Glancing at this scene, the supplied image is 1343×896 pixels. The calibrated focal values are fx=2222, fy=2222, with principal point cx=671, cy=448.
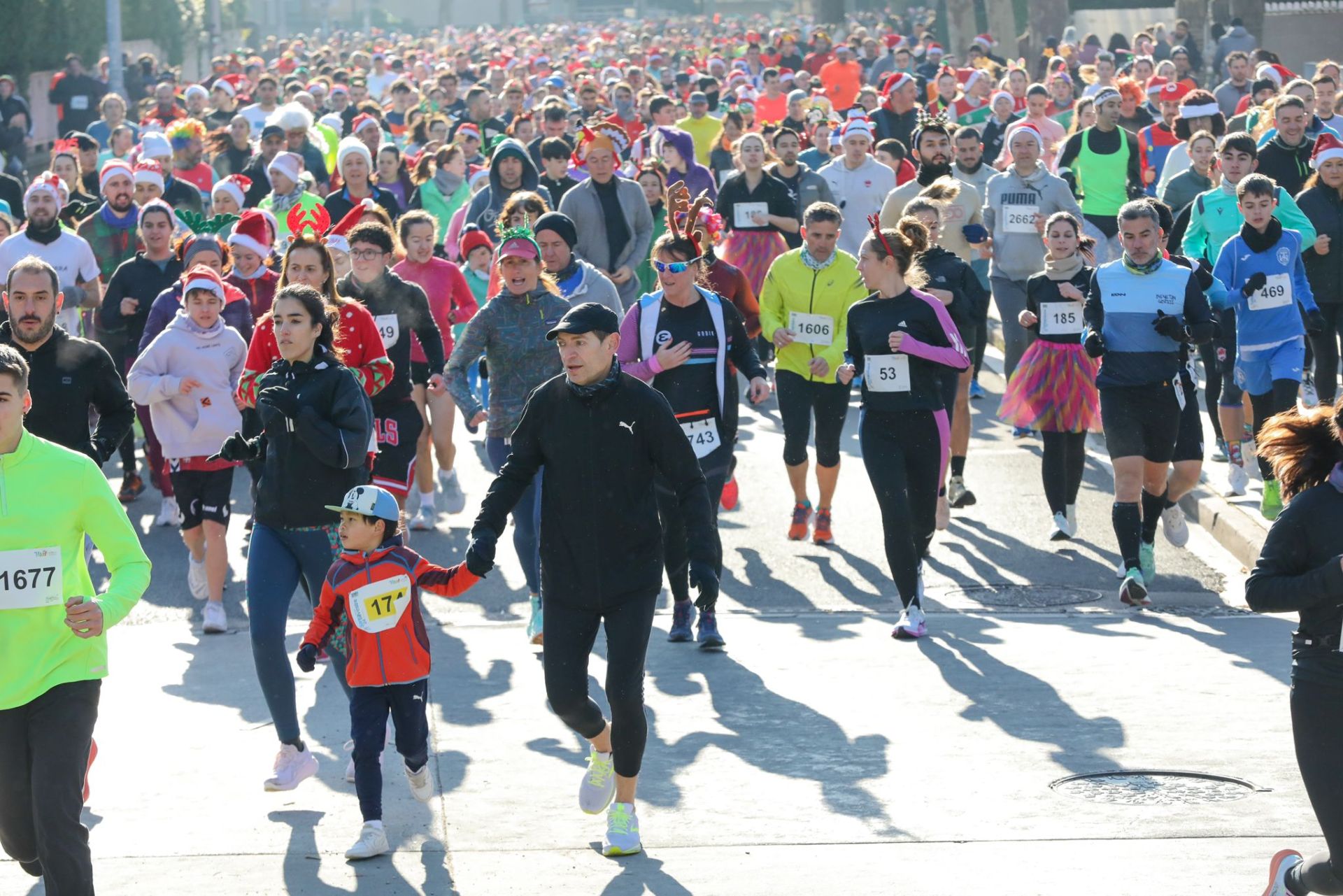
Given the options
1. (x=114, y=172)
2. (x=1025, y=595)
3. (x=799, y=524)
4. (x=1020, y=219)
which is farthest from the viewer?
(x=114, y=172)

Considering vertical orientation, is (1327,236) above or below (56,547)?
below

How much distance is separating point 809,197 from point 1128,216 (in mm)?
6040

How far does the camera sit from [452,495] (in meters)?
13.0

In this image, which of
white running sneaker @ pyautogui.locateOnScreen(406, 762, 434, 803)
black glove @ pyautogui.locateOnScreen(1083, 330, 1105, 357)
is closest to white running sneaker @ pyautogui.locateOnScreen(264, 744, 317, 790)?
white running sneaker @ pyautogui.locateOnScreen(406, 762, 434, 803)

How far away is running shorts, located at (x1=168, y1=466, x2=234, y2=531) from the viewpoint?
10.6 meters

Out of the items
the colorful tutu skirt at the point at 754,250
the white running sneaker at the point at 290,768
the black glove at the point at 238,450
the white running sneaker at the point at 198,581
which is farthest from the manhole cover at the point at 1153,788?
the colorful tutu skirt at the point at 754,250

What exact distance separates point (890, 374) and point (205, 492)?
331 centimetres

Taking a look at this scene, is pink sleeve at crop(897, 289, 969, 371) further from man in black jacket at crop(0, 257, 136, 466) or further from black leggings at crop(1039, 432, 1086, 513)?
man in black jacket at crop(0, 257, 136, 466)

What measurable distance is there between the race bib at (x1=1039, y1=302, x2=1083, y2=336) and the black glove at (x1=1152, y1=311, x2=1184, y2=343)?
157cm

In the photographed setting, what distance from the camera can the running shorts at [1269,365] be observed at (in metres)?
12.1

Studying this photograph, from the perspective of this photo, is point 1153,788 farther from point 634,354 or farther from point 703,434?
point 634,354

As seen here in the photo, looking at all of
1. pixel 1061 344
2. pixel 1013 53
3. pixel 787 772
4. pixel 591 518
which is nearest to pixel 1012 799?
pixel 787 772

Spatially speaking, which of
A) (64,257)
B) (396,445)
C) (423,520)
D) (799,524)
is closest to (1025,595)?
(799,524)

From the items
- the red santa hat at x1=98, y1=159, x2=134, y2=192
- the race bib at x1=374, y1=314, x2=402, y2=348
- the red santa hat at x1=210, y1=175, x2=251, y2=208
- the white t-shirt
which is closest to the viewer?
the race bib at x1=374, y1=314, x2=402, y2=348
